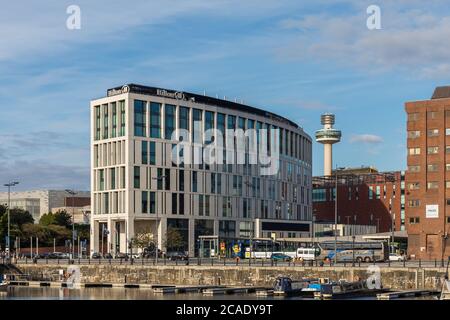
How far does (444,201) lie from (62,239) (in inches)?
3725

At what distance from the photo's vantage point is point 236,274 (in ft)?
314

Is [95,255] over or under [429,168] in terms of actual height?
under

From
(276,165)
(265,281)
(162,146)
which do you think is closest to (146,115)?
(162,146)

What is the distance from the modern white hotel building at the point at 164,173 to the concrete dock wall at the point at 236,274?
131 ft

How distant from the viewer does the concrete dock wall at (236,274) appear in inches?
3312

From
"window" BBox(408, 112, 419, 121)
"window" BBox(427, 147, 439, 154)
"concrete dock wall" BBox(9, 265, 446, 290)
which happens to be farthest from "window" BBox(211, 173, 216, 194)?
"concrete dock wall" BBox(9, 265, 446, 290)

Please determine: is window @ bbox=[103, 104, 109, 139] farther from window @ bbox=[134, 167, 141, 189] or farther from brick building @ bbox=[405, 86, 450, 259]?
brick building @ bbox=[405, 86, 450, 259]

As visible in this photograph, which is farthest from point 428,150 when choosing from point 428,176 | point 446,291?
point 446,291

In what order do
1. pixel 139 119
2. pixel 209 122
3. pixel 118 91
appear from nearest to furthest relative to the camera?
pixel 139 119, pixel 118 91, pixel 209 122

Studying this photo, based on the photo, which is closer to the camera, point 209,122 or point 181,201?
point 181,201

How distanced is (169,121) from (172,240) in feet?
79.8

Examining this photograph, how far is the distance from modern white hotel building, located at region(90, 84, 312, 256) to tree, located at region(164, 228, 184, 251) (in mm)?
1068

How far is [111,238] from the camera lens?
160 m

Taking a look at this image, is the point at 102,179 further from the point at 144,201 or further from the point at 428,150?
the point at 428,150
